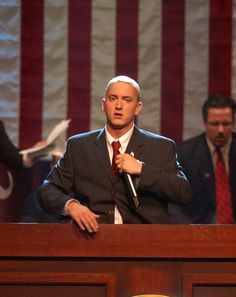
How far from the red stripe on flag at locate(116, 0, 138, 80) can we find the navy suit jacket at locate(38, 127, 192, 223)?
2.05 m

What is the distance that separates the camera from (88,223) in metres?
3.04

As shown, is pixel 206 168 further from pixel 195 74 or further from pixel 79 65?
pixel 79 65

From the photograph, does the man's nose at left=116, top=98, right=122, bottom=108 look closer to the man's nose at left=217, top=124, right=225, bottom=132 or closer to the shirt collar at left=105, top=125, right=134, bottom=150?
the shirt collar at left=105, top=125, right=134, bottom=150

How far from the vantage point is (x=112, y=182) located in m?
3.29

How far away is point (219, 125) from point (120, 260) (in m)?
2.03

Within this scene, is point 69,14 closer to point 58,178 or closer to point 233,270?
point 58,178

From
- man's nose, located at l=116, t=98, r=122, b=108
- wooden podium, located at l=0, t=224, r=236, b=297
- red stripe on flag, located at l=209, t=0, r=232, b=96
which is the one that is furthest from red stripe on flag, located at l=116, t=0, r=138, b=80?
wooden podium, located at l=0, t=224, r=236, b=297

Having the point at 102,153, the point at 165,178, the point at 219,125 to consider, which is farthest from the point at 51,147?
the point at 165,178

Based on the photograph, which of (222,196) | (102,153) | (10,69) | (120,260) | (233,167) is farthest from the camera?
(10,69)

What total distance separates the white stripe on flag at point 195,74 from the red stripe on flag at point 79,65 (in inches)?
24.5

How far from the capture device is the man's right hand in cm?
304

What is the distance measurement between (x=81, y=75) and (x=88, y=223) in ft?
8.25

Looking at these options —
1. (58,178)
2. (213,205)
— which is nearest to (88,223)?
(58,178)

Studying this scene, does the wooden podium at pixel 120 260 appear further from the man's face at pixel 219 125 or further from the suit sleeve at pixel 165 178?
the man's face at pixel 219 125
